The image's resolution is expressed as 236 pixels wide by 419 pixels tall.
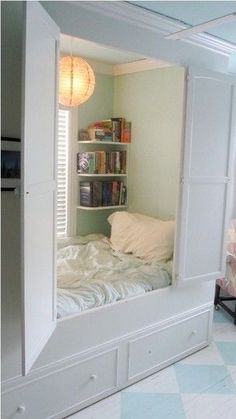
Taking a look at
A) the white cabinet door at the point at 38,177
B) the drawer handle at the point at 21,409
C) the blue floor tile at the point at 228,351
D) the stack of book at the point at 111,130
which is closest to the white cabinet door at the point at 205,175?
the blue floor tile at the point at 228,351

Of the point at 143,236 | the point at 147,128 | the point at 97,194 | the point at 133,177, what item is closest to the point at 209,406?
the point at 143,236

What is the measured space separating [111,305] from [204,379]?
948 millimetres

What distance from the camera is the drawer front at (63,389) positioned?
1941mm

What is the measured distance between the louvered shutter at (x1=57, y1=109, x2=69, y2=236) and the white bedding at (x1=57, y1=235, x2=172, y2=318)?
0.25 meters

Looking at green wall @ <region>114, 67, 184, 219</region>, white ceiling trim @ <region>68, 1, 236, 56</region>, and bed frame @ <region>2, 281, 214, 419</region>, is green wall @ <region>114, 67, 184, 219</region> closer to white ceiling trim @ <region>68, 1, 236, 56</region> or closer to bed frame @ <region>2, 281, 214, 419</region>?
white ceiling trim @ <region>68, 1, 236, 56</region>

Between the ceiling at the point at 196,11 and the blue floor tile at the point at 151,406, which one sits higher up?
the ceiling at the point at 196,11

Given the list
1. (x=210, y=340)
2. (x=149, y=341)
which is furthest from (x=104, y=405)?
(x=210, y=340)

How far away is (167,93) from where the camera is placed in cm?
331

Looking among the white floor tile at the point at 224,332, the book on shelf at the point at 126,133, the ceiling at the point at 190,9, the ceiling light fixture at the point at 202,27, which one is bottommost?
the white floor tile at the point at 224,332

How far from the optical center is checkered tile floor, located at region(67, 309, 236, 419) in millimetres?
2221

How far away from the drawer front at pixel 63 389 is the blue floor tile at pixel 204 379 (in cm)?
54

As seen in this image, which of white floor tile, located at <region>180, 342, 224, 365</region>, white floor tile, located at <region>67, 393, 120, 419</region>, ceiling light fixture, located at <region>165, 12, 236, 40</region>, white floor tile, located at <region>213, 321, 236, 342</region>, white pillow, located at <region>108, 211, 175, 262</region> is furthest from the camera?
white floor tile, located at <region>213, 321, 236, 342</region>

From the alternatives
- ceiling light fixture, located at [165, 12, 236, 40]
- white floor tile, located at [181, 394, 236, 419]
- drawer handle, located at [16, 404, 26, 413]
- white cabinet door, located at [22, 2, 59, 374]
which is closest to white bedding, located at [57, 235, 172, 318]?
white cabinet door, located at [22, 2, 59, 374]

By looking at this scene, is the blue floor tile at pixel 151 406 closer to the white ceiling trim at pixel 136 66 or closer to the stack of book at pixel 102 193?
the stack of book at pixel 102 193
